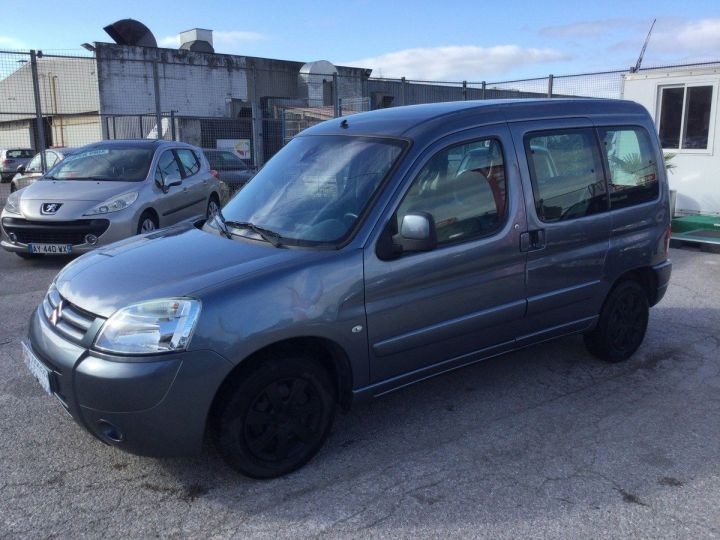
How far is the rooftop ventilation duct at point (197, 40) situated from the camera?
31266 millimetres

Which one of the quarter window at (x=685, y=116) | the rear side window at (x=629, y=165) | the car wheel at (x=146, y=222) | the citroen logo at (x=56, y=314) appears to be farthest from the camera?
the quarter window at (x=685, y=116)

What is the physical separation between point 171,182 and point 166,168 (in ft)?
1.23

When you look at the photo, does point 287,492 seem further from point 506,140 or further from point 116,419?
point 506,140

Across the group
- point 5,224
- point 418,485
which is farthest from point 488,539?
point 5,224

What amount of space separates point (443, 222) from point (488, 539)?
1.72 m

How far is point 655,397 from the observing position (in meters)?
4.40

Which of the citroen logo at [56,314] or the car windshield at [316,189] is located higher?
the car windshield at [316,189]

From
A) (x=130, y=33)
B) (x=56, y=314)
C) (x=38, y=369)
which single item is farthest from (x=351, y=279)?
(x=130, y=33)

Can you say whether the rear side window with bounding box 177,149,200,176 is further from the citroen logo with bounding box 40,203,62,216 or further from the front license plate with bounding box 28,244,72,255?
the front license plate with bounding box 28,244,72,255

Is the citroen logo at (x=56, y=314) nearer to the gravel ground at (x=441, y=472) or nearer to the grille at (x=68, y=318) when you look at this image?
the grille at (x=68, y=318)

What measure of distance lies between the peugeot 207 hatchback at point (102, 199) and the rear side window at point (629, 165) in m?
5.51

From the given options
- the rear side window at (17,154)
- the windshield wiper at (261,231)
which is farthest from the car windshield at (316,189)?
the rear side window at (17,154)

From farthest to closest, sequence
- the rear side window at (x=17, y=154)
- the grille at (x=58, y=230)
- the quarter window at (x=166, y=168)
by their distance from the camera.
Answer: the rear side window at (x=17, y=154) → the quarter window at (x=166, y=168) → the grille at (x=58, y=230)

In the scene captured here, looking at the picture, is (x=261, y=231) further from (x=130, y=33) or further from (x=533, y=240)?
(x=130, y=33)
